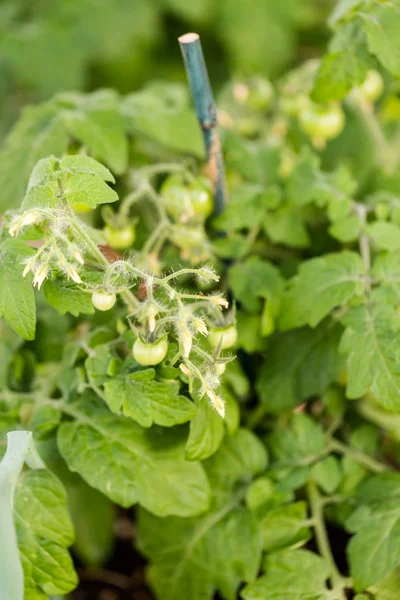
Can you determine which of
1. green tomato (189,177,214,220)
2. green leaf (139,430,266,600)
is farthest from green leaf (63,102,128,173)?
green leaf (139,430,266,600)

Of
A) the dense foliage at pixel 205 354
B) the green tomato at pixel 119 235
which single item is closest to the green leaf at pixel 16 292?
the dense foliage at pixel 205 354

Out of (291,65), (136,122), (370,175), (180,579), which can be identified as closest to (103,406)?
(180,579)

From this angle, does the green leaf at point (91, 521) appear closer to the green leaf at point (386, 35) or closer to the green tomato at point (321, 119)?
the green tomato at point (321, 119)

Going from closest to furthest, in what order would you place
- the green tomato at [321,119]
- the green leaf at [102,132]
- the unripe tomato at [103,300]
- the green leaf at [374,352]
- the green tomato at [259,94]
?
the unripe tomato at [103,300] → the green leaf at [374,352] → the green leaf at [102,132] → the green tomato at [321,119] → the green tomato at [259,94]

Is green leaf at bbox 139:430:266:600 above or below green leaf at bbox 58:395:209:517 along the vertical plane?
below

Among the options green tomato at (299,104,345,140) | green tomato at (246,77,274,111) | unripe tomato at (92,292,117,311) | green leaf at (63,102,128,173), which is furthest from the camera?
green tomato at (246,77,274,111)

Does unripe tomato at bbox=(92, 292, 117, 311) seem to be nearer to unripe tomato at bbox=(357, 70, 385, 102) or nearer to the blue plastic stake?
the blue plastic stake

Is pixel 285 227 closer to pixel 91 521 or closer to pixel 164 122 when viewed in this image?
pixel 164 122
